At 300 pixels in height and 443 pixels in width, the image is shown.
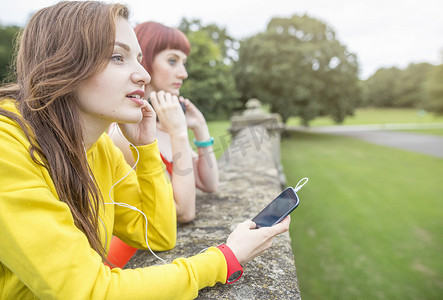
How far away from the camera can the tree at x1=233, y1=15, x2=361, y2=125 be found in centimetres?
1936

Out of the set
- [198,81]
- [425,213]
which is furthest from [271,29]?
[425,213]

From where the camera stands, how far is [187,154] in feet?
6.23

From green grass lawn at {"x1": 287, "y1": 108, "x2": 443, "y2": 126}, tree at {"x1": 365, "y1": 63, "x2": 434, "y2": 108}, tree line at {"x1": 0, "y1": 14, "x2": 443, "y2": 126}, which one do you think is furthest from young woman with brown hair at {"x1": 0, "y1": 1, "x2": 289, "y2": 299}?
tree at {"x1": 365, "y1": 63, "x2": 434, "y2": 108}

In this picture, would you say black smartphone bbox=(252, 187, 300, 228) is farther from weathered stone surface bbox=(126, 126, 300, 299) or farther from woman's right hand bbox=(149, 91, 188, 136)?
woman's right hand bbox=(149, 91, 188, 136)

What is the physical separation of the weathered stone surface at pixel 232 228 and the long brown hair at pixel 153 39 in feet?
4.05

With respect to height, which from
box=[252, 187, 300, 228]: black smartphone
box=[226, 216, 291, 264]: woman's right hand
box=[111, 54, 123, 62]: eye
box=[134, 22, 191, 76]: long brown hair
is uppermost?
box=[134, 22, 191, 76]: long brown hair

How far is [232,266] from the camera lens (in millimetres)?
1198

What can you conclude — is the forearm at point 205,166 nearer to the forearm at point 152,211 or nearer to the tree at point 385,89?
the forearm at point 152,211

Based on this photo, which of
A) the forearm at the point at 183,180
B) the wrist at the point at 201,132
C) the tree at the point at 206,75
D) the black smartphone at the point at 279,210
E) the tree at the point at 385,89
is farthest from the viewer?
the tree at the point at 385,89

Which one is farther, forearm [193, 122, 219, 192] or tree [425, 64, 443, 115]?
tree [425, 64, 443, 115]

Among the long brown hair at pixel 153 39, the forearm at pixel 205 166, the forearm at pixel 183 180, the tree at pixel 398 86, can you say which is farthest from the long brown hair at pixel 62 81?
the tree at pixel 398 86

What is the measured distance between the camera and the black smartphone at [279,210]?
4.40ft

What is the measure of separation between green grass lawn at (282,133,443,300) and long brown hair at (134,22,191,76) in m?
3.68

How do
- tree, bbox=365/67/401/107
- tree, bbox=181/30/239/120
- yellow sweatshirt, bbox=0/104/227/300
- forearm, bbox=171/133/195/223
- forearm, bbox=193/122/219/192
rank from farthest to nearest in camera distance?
tree, bbox=365/67/401/107 → tree, bbox=181/30/239/120 → forearm, bbox=193/122/219/192 → forearm, bbox=171/133/195/223 → yellow sweatshirt, bbox=0/104/227/300
